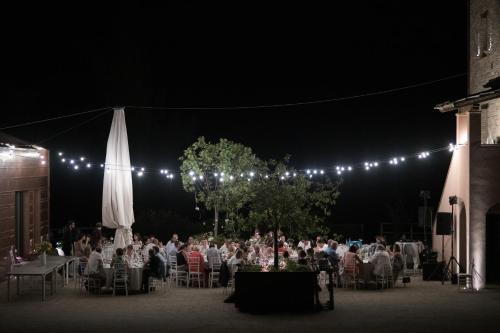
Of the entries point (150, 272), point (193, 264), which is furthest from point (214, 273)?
point (150, 272)

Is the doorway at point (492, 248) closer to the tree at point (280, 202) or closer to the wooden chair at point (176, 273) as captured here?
the tree at point (280, 202)

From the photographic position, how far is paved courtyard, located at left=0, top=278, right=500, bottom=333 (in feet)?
39.3

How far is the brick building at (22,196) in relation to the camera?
1778cm

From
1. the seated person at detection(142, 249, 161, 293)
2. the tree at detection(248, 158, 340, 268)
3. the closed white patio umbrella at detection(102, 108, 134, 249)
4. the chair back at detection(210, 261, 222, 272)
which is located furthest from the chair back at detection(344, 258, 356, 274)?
the closed white patio umbrella at detection(102, 108, 134, 249)

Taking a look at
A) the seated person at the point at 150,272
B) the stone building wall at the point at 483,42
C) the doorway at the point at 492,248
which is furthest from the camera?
the stone building wall at the point at 483,42

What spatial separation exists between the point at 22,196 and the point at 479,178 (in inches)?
498

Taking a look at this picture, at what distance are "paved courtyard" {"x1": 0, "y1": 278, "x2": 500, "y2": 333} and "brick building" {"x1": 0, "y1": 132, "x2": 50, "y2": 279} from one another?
223 centimetres

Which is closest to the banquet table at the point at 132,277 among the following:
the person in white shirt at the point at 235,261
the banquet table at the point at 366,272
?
the person in white shirt at the point at 235,261

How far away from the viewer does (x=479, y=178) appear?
16.8m

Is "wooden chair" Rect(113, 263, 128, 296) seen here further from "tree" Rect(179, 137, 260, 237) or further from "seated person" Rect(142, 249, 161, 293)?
"tree" Rect(179, 137, 260, 237)

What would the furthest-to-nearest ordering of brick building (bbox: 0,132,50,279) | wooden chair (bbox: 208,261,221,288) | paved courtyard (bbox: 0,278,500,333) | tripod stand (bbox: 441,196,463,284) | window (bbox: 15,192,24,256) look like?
window (bbox: 15,192,24,256) → brick building (bbox: 0,132,50,279) → tripod stand (bbox: 441,196,463,284) → wooden chair (bbox: 208,261,221,288) → paved courtyard (bbox: 0,278,500,333)

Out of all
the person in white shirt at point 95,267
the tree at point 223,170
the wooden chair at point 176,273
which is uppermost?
the tree at point 223,170

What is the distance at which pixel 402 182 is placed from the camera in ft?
120

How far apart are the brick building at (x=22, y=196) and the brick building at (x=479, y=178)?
37.0 feet
